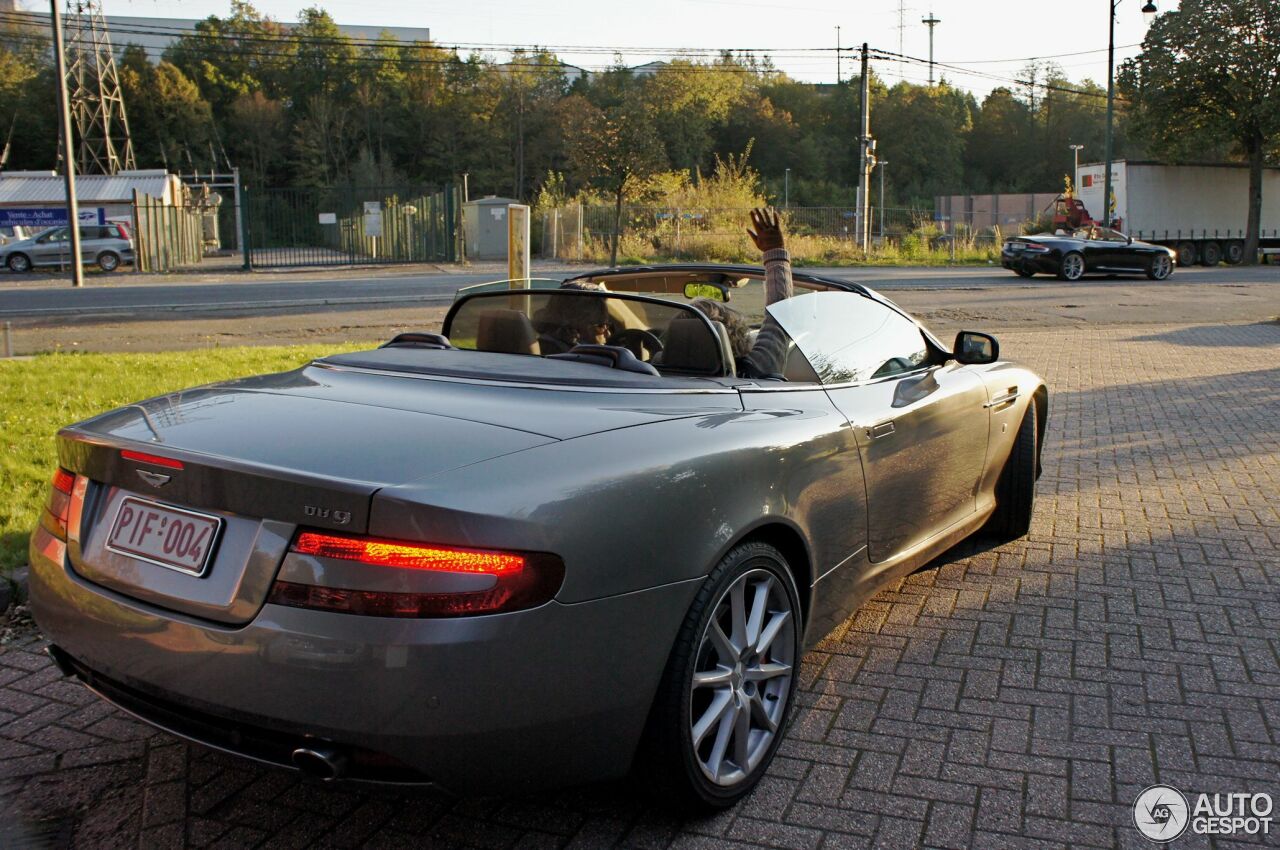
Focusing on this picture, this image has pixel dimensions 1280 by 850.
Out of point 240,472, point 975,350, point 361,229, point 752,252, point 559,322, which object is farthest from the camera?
point 361,229

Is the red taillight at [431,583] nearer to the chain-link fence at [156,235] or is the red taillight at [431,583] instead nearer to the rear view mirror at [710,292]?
the rear view mirror at [710,292]

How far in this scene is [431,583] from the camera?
224 cm

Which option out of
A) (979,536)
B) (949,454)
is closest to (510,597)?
(949,454)

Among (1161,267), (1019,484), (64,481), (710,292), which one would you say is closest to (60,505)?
(64,481)

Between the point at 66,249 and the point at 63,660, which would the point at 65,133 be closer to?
the point at 66,249

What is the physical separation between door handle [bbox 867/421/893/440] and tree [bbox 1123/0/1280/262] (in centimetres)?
4145

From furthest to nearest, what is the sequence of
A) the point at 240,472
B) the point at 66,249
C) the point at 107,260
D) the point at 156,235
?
the point at 156,235
the point at 66,249
the point at 107,260
the point at 240,472

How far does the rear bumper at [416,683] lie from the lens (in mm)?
2227

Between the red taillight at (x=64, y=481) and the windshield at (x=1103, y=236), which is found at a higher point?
the windshield at (x=1103, y=236)

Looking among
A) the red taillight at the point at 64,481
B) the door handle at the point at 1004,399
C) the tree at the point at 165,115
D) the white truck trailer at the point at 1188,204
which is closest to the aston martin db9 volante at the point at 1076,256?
the white truck trailer at the point at 1188,204

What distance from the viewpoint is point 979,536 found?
5531mm

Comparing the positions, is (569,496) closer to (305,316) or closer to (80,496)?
(80,496)
